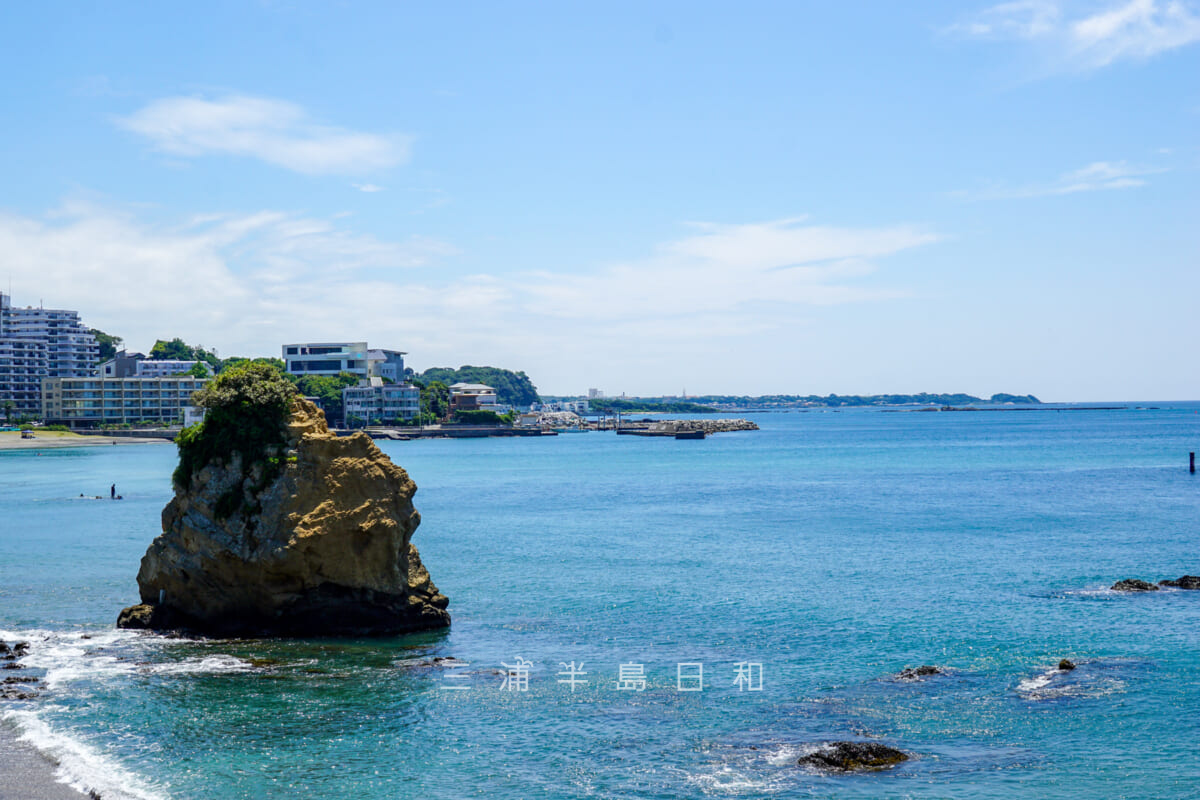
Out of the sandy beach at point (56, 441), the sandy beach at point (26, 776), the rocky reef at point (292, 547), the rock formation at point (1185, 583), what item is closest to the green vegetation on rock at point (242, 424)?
the rocky reef at point (292, 547)

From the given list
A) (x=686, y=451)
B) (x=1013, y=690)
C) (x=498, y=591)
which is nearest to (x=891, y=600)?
(x=1013, y=690)

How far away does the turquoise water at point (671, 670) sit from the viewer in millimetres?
20578

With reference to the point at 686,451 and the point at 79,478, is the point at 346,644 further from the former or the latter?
the point at 686,451

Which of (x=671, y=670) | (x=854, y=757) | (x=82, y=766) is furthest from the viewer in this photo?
(x=671, y=670)

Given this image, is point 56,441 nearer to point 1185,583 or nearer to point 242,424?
point 242,424

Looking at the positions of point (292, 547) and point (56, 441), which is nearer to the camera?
point (292, 547)

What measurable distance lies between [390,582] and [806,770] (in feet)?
55.1

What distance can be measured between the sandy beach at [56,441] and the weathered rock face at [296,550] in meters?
147

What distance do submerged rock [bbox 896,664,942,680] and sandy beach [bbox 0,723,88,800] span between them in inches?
781

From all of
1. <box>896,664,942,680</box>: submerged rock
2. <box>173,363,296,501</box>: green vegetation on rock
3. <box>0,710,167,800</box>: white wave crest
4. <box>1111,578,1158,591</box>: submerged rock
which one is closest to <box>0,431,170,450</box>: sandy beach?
<box>173,363,296,501</box>: green vegetation on rock

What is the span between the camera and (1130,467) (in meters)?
105

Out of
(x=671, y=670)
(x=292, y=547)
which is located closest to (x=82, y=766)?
(x=292, y=547)

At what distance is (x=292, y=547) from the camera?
3161cm

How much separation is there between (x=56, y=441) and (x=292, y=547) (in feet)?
526
